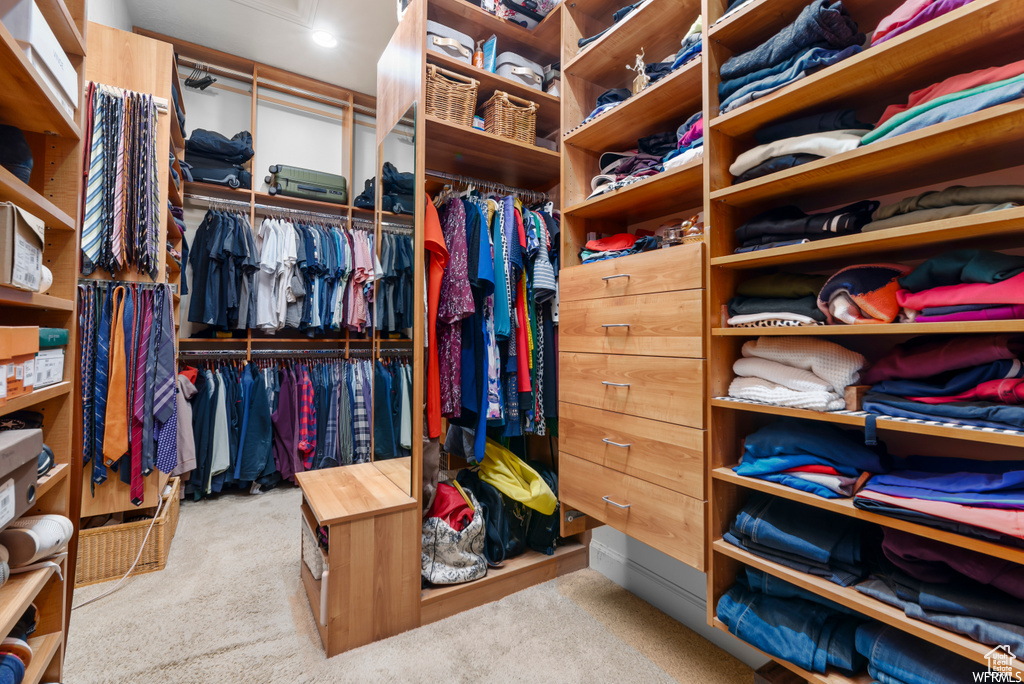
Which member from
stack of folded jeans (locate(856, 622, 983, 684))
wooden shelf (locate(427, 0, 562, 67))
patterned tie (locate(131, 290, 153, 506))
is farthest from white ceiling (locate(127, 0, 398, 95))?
stack of folded jeans (locate(856, 622, 983, 684))

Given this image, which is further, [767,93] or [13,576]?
[767,93]

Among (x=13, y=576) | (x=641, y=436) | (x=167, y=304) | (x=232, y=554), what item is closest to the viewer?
(x=13, y=576)

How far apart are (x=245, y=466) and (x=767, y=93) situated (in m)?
3.40

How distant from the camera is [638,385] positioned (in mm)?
1479

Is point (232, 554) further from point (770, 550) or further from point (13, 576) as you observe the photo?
point (770, 550)

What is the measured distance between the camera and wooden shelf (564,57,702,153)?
1461 mm

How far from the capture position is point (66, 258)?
1111 millimetres

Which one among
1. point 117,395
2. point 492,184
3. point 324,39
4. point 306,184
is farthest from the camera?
point 306,184

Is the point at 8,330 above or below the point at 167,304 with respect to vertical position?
below

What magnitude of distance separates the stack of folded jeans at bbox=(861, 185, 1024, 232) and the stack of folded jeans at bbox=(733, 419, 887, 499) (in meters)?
0.51

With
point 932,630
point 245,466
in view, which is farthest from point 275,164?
point 932,630

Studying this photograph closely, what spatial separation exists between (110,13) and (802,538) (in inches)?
151

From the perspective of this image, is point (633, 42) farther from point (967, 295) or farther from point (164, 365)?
point (164, 365)

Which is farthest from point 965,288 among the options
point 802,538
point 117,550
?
point 117,550
